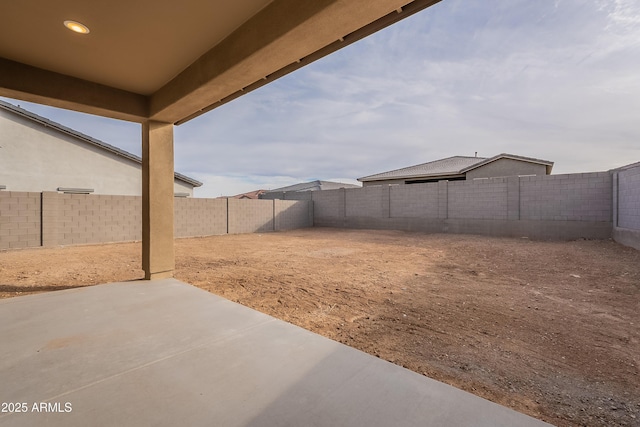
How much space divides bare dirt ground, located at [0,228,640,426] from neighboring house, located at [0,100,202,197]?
21.3 feet

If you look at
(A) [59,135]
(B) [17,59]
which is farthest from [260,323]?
(A) [59,135]

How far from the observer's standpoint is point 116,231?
9539 millimetres

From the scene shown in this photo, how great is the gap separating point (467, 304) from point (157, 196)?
4377 mm

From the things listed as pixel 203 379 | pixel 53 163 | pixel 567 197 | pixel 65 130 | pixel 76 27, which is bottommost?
pixel 203 379

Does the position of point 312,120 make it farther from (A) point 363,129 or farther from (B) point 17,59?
(B) point 17,59

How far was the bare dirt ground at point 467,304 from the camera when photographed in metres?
1.93

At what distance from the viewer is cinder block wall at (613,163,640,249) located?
702cm

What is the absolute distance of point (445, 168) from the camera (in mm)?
17594

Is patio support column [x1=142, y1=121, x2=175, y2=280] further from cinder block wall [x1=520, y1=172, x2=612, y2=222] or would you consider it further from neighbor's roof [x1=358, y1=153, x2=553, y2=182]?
neighbor's roof [x1=358, y1=153, x2=553, y2=182]

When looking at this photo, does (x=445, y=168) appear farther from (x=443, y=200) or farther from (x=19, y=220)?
(x=19, y=220)

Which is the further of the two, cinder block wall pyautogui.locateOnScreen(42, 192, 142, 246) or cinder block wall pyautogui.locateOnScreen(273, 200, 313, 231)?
cinder block wall pyautogui.locateOnScreen(273, 200, 313, 231)

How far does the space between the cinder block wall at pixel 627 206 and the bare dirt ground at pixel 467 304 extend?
65 cm

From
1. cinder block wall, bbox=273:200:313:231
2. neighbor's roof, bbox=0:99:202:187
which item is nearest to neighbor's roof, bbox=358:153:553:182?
cinder block wall, bbox=273:200:313:231

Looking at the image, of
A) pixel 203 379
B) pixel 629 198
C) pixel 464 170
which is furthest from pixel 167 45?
pixel 464 170
